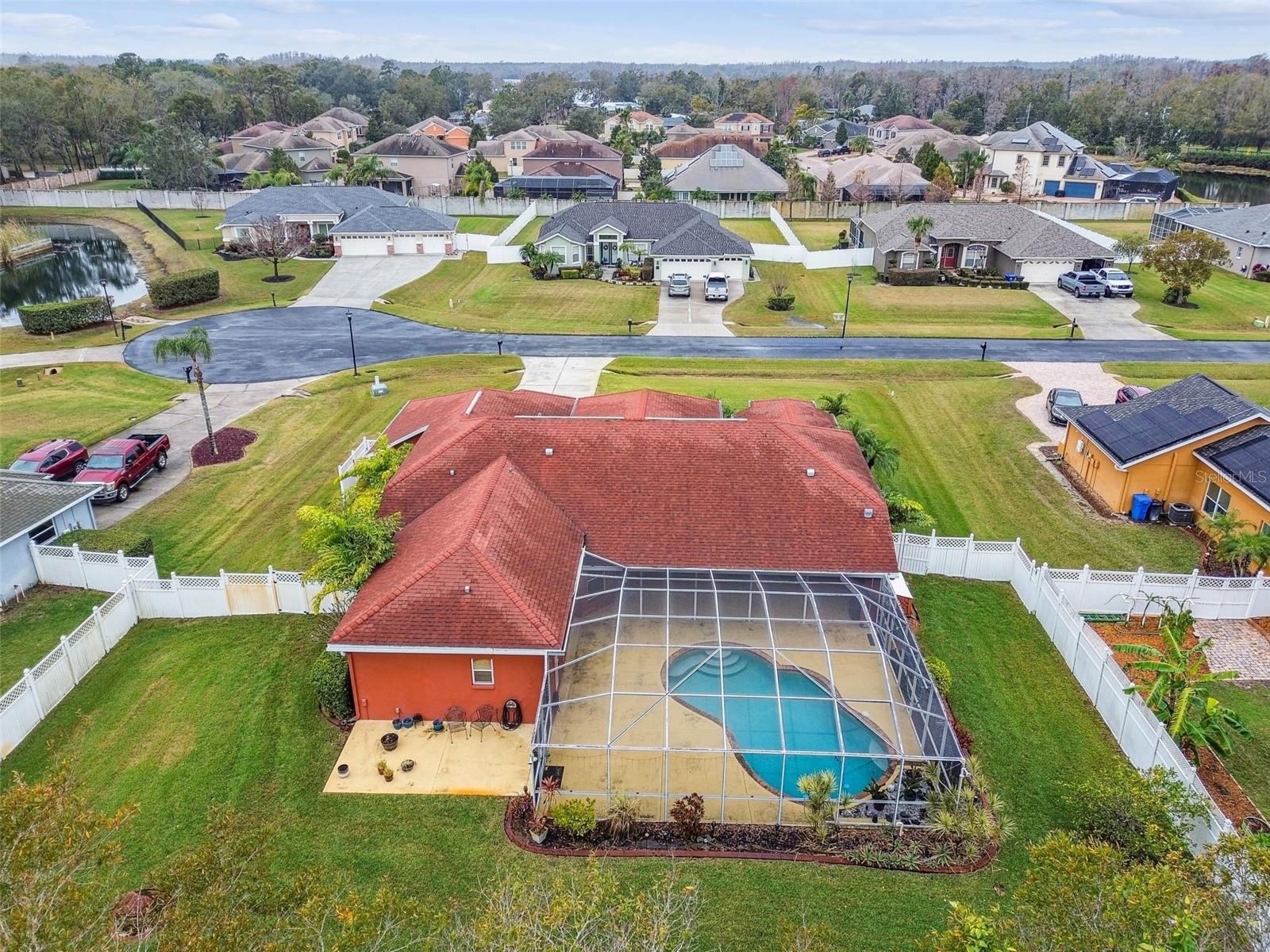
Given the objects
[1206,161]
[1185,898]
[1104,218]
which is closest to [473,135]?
[1104,218]

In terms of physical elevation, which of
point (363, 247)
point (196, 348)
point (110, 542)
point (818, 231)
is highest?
point (196, 348)

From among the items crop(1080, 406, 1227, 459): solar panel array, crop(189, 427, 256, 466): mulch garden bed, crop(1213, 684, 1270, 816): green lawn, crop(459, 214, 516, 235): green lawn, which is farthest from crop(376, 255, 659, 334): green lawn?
crop(1213, 684, 1270, 816): green lawn

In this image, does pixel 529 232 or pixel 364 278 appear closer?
pixel 364 278

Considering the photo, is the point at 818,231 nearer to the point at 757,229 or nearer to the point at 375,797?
the point at 757,229

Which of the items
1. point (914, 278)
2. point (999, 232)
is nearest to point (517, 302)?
point (914, 278)

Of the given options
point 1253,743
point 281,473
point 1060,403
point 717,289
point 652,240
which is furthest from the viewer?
point 652,240

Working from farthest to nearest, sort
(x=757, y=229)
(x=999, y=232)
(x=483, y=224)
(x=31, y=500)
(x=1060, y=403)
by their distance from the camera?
(x=483, y=224) < (x=757, y=229) < (x=999, y=232) < (x=1060, y=403) < (x=31, y=500)

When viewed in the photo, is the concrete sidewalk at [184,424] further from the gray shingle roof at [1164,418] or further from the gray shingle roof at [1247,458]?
the gray shingle roof at [1247,458]
